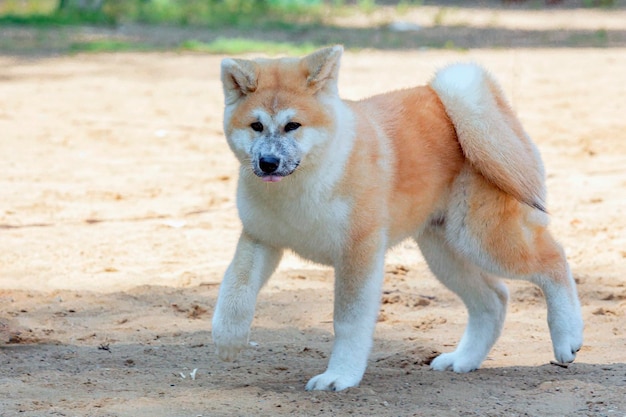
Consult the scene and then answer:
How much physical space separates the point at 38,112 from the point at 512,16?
41.8 ft

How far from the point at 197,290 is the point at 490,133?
2095mm

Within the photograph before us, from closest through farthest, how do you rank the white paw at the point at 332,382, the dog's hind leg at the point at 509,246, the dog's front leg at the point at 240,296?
the white paw at the point at 332,382 → the dog's front leg at the point at 240,296 → the dog's hind leg at the point at 509,246

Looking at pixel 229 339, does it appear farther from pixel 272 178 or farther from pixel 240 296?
pixel 272 178

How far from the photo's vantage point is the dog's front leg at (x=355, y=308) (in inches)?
172

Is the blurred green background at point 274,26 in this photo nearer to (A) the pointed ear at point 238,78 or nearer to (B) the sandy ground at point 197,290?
(B) the sandy ground at point 197,290

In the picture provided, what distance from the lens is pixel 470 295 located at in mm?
5039

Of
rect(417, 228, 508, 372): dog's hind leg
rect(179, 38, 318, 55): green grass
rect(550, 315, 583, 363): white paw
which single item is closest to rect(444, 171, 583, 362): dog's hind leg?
rect(550, 315, 583, 363): white paw

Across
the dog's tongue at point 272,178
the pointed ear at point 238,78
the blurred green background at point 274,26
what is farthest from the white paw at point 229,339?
the blurred green background at point 274,26

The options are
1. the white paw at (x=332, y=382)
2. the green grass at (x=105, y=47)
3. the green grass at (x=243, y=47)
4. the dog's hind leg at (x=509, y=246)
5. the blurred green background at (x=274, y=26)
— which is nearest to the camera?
the white paw at (x=332, y=382)

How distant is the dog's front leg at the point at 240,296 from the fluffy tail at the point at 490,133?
1.08 meters

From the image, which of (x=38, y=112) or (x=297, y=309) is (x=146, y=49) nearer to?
(x=38, y=112)

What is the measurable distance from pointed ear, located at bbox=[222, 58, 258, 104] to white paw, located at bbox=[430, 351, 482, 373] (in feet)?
5.27

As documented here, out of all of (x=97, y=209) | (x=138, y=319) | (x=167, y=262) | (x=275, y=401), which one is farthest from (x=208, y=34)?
(x=275, y=401)

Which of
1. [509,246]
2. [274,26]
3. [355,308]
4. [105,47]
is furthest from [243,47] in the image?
[355,308]
